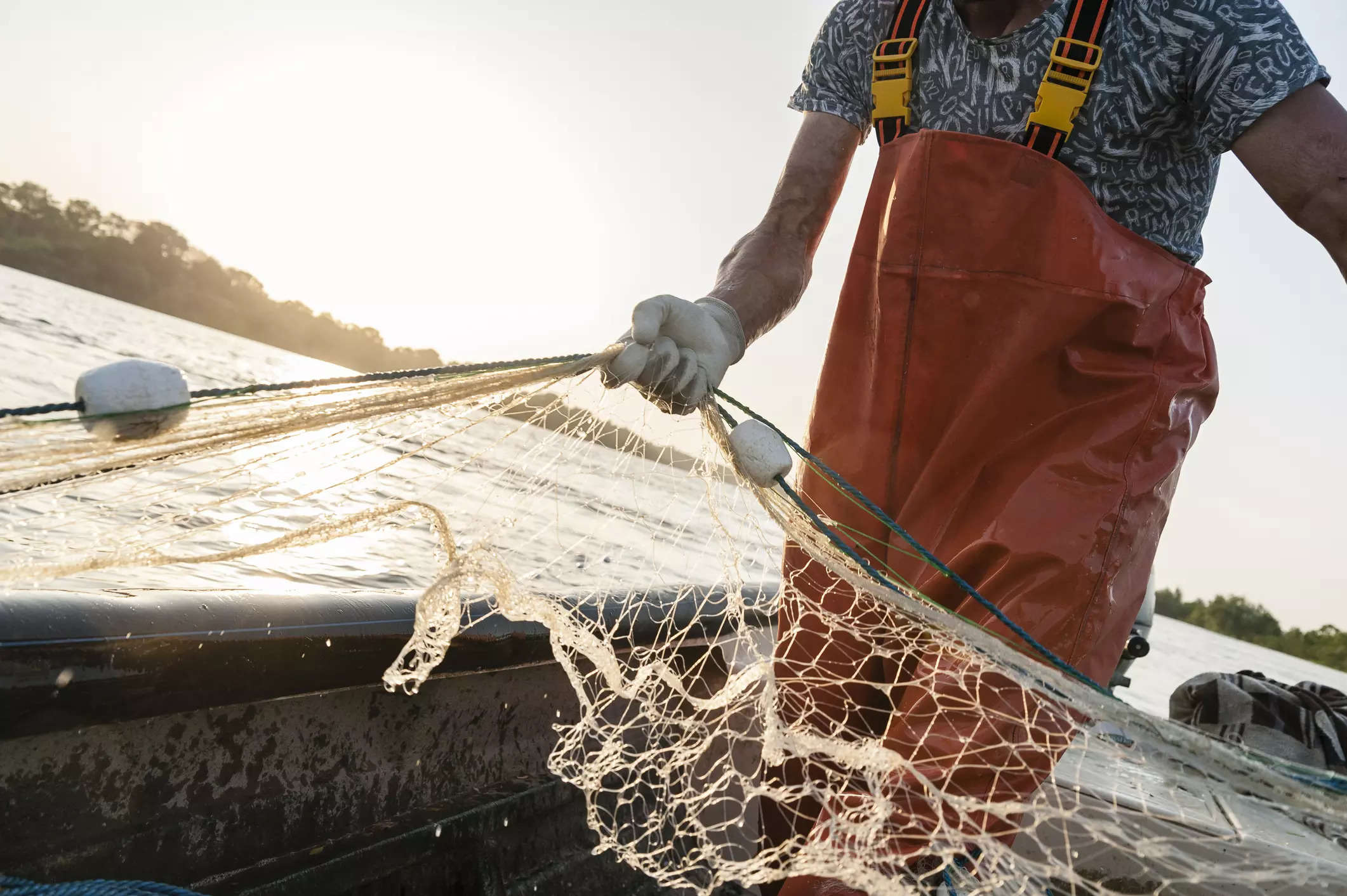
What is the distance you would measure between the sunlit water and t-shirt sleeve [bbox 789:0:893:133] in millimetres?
1142

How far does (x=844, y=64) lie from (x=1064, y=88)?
650mm

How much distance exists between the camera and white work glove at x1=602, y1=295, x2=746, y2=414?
61.6 inches

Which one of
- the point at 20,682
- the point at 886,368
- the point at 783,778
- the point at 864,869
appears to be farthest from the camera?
the point at 783,778

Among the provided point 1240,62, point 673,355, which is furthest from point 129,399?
point 1240,62

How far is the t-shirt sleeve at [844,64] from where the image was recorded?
2070 millimetres

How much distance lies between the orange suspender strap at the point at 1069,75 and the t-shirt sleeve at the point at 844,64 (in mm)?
518

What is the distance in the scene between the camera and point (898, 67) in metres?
1.95

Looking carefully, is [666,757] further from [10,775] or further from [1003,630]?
[10,775]

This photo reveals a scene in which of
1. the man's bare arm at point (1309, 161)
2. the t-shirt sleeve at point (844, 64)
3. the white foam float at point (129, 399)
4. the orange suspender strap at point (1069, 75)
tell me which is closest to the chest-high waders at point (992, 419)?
the orange suspender strap at point (1069, 75)

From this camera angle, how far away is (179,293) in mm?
44156

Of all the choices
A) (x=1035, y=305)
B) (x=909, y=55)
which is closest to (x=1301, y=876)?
(x=1035, y=305)

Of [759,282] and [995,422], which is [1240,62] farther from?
[759,282]

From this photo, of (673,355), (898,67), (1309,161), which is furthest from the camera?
(898,67)

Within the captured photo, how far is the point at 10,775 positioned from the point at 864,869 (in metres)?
1.60
